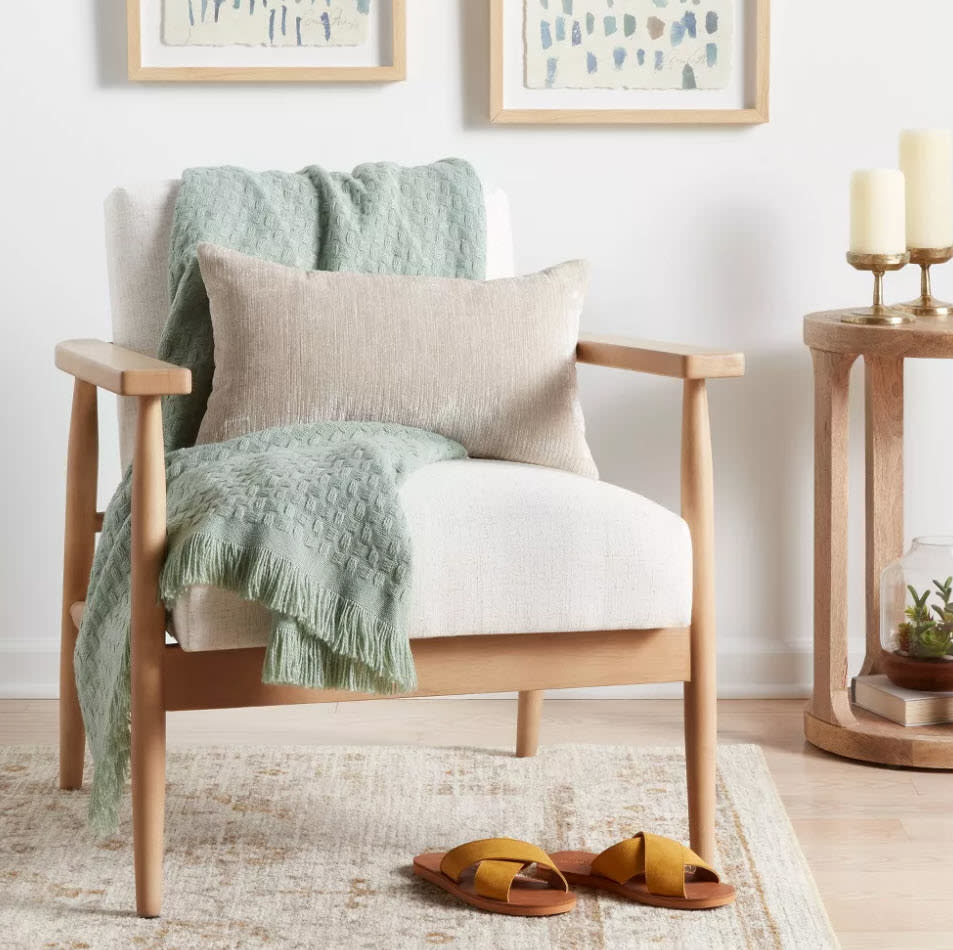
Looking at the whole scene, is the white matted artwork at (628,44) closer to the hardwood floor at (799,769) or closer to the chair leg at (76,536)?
the chair leg at (76,536)

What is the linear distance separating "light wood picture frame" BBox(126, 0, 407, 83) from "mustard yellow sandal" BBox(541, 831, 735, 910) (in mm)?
1268

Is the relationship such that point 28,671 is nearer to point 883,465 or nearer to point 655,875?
point 655,875

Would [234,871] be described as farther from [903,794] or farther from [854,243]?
[854,243]

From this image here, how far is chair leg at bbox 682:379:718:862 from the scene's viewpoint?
1.61 metres

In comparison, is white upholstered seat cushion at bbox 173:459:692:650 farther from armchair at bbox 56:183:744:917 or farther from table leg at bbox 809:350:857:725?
table leg at bbox 809:350:857:725

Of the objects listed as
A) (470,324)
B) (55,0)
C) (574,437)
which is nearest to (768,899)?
(574,437)

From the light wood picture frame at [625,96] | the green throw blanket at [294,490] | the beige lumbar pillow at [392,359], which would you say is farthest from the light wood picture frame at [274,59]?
the beige lumbar pillow at [392,359]

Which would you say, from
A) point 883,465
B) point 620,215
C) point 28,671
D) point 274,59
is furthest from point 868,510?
point 28,671

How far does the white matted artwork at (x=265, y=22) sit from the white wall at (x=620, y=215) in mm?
77

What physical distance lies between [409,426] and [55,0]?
102 cm

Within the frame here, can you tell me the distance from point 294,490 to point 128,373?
0.67 feet

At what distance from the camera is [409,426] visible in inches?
70.4

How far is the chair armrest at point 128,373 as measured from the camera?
146 centimetres

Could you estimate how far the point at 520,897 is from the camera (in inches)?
61.9
